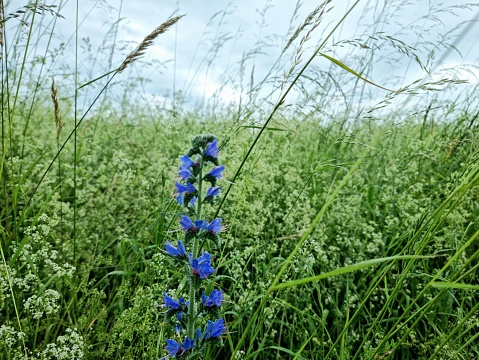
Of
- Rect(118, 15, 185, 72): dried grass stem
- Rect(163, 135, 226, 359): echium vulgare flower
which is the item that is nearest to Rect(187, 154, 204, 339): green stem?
Rect(163, 135, 226, 359): echium vulgare flower

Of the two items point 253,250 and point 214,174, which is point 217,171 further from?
point 253,250

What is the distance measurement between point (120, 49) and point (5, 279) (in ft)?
12.9

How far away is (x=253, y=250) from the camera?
8.56 feet

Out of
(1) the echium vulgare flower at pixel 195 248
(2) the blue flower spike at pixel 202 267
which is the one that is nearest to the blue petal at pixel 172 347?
(1) the echium vulgare flower at pixel 195 248

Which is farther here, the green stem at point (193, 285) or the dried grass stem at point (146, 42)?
the dried grass stem at point (146, 42)

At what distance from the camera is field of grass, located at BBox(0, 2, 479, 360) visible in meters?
2.18

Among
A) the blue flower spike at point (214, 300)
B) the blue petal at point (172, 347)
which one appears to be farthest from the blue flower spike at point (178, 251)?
the blue petal at point (172, 347)

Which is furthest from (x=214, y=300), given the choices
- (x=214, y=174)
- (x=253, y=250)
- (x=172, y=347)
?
(x=253, y=250)

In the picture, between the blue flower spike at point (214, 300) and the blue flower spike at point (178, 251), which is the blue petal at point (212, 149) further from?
the blue flower spike at point (214, 300)

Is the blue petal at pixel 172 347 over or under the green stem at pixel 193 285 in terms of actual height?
under

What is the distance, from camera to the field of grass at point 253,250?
218 cm

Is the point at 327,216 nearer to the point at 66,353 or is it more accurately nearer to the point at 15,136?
the point at 66,353

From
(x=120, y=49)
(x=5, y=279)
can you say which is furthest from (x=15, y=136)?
(x=5, y=279)

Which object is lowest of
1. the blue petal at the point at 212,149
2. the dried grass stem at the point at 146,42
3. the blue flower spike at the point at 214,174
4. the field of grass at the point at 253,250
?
the field of grass at the point at 253,250
